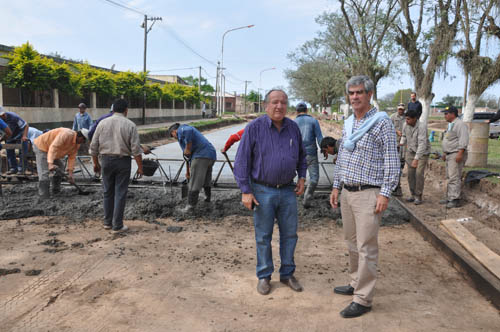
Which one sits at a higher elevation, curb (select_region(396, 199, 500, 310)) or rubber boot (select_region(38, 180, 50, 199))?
rubber boot (select_region(38, 180, 50, 199))

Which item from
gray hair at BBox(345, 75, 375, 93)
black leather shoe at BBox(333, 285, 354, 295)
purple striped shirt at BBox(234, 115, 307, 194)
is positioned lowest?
black leather shoe at BBox(333, 285, 354, 295)

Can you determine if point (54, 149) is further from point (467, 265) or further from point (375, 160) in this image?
point (467, 265)

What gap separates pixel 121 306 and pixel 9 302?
96 cm

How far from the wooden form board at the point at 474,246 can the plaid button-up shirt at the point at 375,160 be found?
6.09ft

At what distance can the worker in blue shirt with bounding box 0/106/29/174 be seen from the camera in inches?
325

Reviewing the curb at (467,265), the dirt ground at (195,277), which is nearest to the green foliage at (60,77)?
the dirt ground at (195,277)

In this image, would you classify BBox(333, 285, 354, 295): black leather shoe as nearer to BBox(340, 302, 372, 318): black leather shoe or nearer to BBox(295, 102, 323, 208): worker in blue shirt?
BBox(340, 302, 372, 318): black leather shoe

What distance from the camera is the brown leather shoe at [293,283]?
359 cm

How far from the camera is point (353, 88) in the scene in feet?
10.0

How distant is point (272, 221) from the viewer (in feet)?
11.6

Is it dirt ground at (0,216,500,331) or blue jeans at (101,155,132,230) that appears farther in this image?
blue jeans at (101,155,132,230)

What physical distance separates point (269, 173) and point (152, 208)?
3376mm

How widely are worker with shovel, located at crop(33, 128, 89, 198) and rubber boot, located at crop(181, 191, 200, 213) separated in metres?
1.86

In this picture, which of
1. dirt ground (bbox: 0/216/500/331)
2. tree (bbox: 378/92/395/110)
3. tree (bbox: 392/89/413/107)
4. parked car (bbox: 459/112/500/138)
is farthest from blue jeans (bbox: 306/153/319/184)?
tree (bbox: 392/89/413/107)
